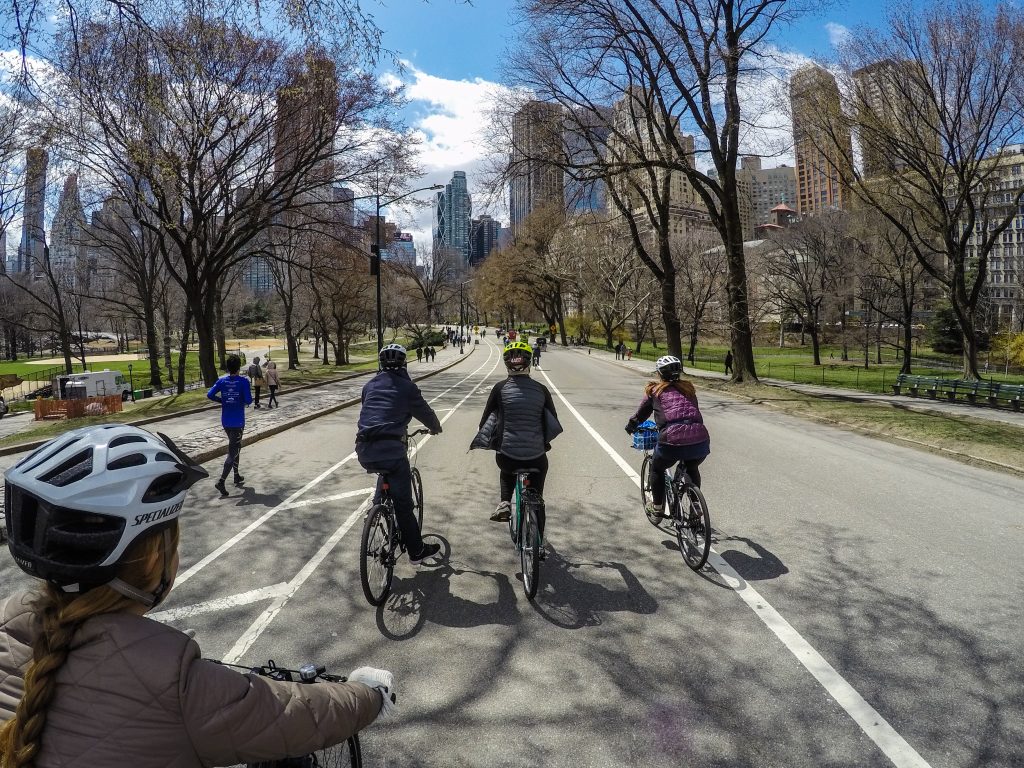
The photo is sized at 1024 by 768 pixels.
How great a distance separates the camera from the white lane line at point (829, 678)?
292 cm

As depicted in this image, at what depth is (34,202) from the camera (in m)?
26.2

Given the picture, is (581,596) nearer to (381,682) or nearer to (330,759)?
(330,759)

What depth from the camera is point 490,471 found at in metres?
9.30

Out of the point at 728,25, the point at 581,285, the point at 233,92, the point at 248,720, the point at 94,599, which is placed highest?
the point at 728,25

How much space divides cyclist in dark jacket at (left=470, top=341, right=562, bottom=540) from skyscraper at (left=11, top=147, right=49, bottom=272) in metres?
18.7

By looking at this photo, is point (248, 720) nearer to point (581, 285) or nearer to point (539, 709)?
point (539, 709)

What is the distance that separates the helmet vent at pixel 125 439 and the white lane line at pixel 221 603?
10.7 ft

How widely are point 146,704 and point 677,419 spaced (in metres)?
5.03

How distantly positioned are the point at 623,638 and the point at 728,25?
72.7 feet

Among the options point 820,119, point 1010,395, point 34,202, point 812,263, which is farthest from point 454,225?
point 1010,395

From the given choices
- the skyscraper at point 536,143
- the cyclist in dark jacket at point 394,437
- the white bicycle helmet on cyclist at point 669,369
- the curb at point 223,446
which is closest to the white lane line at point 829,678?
the white bicycle helmet on cyclist at point 669,369

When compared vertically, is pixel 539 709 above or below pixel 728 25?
below

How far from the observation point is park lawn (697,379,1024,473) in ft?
34.3

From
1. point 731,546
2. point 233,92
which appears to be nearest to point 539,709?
point 731,546
